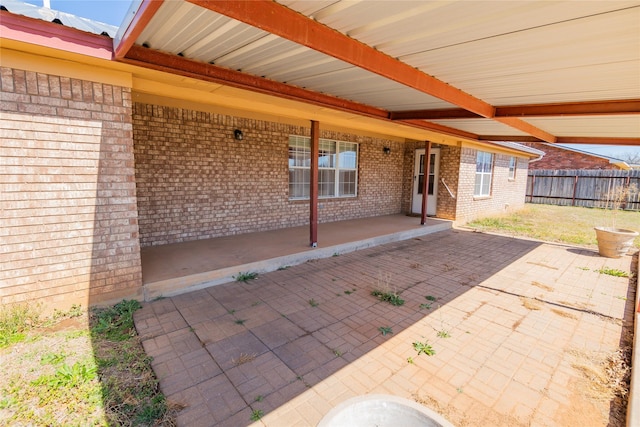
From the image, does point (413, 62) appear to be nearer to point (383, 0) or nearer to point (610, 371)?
point (383, 0)

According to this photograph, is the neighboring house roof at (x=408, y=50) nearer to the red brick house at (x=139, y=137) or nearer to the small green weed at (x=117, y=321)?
the red brick house at (x=139, y=137)

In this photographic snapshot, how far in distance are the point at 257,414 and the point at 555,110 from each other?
5.81 metres

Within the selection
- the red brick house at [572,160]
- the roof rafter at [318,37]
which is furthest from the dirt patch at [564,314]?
the red brick house at [572,160]

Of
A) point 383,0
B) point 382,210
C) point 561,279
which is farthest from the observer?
point 382,210

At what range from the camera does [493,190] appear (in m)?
11.7

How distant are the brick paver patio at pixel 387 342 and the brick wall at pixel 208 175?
6.80 ft

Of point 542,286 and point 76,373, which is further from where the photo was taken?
point 542,286

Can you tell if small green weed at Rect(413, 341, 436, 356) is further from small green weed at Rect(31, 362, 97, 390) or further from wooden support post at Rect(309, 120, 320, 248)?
wooden support post at Rect(309, 120, 320, 248)

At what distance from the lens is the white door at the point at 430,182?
10.1 metres

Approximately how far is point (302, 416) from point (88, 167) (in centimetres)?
336

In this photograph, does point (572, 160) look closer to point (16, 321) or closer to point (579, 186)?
point (579, 186)

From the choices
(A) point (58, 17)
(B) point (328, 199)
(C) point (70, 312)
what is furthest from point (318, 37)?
(B) point (328, 199)

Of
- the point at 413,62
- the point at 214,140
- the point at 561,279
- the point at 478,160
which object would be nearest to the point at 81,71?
the point at 214,140

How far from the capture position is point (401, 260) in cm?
593
